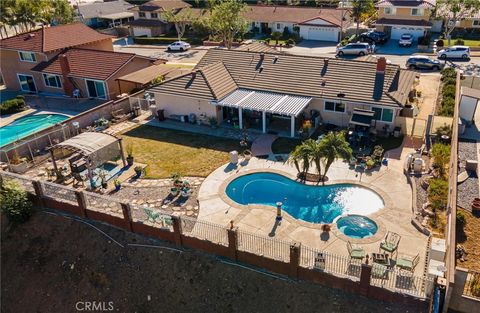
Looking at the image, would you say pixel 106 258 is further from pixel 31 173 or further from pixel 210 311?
pixel 31 173

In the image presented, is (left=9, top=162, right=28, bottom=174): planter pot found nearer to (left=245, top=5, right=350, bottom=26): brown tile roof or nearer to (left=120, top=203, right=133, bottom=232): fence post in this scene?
(left=120, top=203, right=133, bottom=232): fence post

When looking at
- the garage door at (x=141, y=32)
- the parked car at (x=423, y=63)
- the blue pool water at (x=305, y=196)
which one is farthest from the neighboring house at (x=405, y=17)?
the blue pool water at (x=305, y=196)

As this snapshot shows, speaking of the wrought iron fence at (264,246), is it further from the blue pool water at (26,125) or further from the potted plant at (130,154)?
the blue pool water at (26,125)

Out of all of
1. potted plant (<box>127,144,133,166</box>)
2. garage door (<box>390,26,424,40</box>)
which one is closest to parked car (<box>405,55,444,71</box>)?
garage door (<box>390,26,424,40</box>)

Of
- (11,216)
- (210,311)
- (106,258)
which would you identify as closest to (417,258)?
(210,311)

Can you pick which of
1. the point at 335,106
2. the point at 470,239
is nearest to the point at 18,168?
the point at 335,106

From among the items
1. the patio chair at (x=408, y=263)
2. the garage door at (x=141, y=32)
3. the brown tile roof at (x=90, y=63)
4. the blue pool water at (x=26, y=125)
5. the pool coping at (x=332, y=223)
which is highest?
the brown tile roof at (x=90, y=63)

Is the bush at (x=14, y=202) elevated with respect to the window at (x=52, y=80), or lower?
lower
